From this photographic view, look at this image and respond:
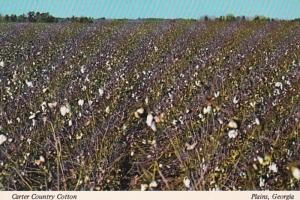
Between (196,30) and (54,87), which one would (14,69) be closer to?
(54,87)

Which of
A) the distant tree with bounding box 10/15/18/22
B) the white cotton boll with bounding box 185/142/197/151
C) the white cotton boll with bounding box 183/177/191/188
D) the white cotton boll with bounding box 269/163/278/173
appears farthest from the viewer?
the distant tree with bounding box 10/15/18/22

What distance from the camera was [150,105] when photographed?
11.0 feet

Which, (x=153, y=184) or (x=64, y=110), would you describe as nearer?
(x=153, y=184)

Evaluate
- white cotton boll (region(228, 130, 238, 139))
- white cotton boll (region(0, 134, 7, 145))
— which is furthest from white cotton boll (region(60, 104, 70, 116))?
white cotton boll (region(228, 130, 238, 139))

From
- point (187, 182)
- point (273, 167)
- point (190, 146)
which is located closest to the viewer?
point (273, 167)

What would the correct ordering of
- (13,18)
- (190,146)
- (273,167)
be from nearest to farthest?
1. (273,167)
2. (190,146)
3. (13,18)

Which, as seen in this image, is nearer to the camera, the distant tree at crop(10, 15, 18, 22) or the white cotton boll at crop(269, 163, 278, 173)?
the white cotton boll at crop(269, 163, 278, 173)

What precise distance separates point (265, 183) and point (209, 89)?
0.66m

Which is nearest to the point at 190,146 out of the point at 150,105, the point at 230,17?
the point at 150,105

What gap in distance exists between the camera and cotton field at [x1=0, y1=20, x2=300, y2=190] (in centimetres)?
293

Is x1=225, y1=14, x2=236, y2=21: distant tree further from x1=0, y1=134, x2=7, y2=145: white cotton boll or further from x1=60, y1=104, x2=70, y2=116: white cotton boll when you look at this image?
x1=0, y1=134, x2=7, y2=145: white cotton boll

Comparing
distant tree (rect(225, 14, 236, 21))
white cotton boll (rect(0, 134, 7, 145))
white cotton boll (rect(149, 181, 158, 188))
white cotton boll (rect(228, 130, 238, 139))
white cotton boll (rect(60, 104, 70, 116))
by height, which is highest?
distant tree (rect(225, 14, 236, 21))

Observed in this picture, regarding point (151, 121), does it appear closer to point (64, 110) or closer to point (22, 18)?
point (64, 110)

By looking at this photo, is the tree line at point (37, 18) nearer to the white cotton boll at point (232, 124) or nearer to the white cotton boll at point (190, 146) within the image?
the white cotton boll at point (190, 146)
